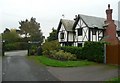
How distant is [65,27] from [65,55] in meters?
16.8

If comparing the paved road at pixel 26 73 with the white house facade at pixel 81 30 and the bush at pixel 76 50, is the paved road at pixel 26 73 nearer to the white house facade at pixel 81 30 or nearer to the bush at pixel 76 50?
the bush at pixel 76 50

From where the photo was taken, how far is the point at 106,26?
37.1m

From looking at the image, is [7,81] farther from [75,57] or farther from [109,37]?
[109,37]

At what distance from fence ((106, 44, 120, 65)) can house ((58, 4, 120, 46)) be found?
14.4 m

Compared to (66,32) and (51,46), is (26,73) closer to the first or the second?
(51,46)

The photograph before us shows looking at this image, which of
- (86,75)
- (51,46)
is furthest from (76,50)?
(86,75)

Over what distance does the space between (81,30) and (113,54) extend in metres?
17.0

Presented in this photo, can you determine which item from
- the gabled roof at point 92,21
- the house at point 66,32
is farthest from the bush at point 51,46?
the house at point 66,32

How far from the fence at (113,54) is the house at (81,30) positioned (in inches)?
569

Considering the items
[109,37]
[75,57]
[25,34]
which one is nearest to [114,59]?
[75,57]

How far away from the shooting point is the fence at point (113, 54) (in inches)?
801

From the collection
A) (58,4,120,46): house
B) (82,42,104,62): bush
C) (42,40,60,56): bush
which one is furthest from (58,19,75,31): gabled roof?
(82,42,104,62): bush

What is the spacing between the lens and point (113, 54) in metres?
20.8

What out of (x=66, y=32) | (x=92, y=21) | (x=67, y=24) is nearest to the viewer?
(x=92, y=21)
